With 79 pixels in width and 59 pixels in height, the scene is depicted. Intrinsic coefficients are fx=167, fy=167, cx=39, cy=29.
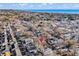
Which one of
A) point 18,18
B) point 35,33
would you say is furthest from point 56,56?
point 18,18

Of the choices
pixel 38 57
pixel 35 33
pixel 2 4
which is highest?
pixel 2 4

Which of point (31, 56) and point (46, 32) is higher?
point (46, 32)

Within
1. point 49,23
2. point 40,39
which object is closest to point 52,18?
point 49,23

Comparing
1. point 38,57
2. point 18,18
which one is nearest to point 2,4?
point 18,18

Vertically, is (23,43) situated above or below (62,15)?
below

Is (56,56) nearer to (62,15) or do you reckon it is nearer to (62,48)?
(62,48)

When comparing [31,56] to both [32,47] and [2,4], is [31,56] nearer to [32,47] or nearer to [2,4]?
[32,47]

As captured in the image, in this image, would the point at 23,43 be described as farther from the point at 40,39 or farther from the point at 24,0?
the point at 24,0
